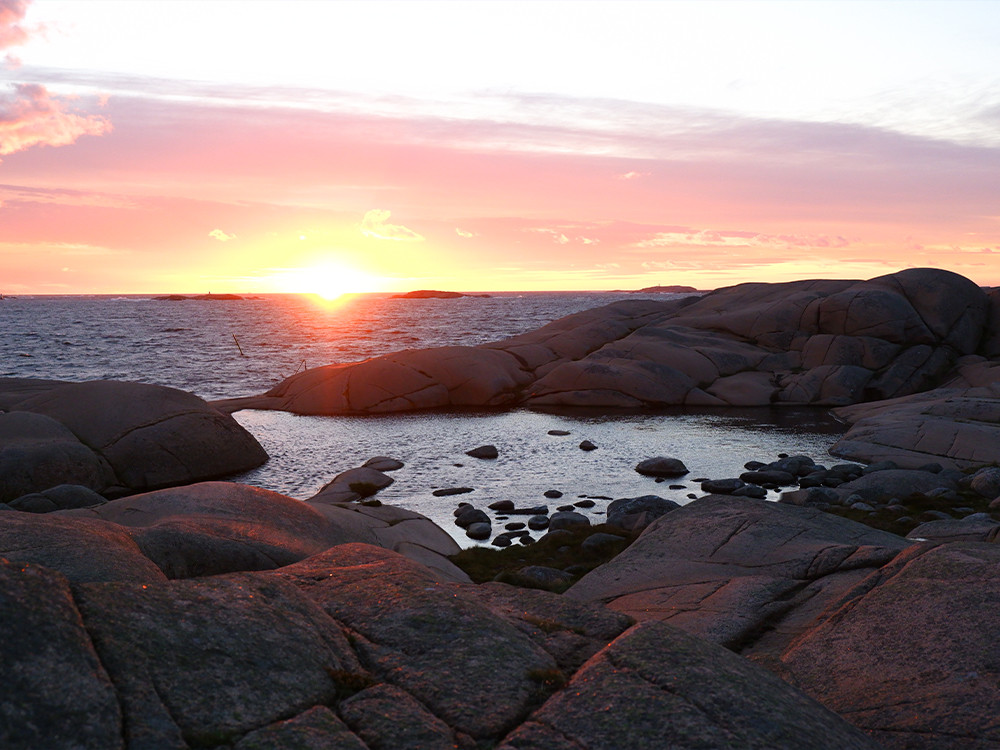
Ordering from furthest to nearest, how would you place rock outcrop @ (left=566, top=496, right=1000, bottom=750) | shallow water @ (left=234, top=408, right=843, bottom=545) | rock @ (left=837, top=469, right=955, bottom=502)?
1. shallow water @ (left=234, top=408, right=843, bottom=545)
2. rock @ (left=837, top=469, right=955, bottom=502)
3. rock outcrop @ (left=566, top=496, right=1000, bottom=750)

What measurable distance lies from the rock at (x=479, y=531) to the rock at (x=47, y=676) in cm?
1077

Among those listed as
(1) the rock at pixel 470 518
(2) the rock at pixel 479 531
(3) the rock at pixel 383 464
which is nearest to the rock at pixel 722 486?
(1) the rock at pixel 470 518

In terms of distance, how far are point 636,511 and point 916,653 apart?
376 inches

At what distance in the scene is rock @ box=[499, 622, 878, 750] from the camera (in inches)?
163

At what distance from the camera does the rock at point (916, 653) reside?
17.3 feet

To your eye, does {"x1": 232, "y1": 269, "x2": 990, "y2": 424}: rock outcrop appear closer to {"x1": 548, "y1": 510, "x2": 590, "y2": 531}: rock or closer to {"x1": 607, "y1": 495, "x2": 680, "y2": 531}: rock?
{"x1": 607, "y1": 495, "x2": 680, "y2": 531}: rock

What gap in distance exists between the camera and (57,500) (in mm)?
13703

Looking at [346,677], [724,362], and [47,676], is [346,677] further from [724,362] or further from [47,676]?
[724,362]

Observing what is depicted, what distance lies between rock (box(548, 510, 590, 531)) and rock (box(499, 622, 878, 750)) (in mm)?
9775

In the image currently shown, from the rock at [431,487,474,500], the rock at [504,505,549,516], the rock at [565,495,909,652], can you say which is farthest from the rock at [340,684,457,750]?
the rock at [431,487,474,500]

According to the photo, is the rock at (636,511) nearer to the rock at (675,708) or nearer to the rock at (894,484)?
the rock at (894,484)

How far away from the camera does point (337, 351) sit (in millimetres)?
69312

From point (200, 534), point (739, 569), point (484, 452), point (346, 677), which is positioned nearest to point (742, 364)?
point (484, 452)

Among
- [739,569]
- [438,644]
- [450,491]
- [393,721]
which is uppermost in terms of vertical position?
[438,644]
